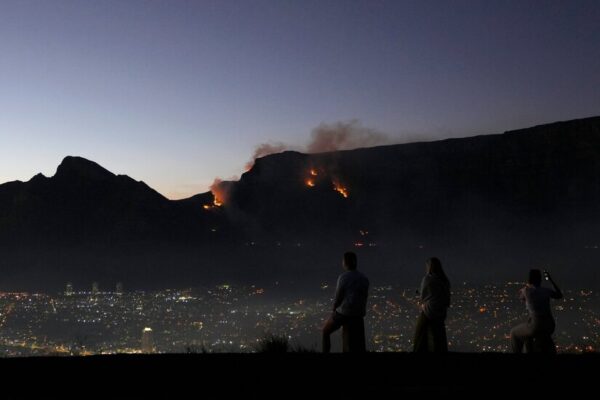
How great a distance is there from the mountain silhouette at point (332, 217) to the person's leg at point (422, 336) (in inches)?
2023

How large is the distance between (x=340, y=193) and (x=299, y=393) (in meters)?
68.3

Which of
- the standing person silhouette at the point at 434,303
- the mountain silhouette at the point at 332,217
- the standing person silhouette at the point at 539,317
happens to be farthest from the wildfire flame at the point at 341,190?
the standing person silhouette at the point at 434,303

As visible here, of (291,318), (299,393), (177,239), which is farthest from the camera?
(177,239)

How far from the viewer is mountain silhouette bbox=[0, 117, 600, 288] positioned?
63.8 metres

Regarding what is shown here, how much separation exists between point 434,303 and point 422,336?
2.10 feet

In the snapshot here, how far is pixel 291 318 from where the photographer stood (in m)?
48.1

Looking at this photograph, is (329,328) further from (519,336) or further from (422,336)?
(519,336)

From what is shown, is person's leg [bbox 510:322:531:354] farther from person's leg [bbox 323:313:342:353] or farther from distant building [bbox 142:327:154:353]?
distant building [bbox 142:327:154:353]

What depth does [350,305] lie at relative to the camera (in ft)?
28.8

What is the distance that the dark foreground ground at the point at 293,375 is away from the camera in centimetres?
683

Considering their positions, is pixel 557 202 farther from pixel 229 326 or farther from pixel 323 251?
pixel 229 326

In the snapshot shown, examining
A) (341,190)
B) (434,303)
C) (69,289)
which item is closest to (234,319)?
(341,190)

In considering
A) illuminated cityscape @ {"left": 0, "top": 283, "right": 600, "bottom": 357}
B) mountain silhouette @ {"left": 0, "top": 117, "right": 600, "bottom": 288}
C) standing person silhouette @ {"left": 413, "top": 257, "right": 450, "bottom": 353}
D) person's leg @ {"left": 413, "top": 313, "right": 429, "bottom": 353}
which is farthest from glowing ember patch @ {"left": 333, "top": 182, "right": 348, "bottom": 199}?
standing person silhouette @ {"left": 413, "top": 257, "right": 450, "bottom": 353}

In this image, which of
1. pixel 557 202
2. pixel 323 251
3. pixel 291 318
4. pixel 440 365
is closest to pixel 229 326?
pixel 291 318
